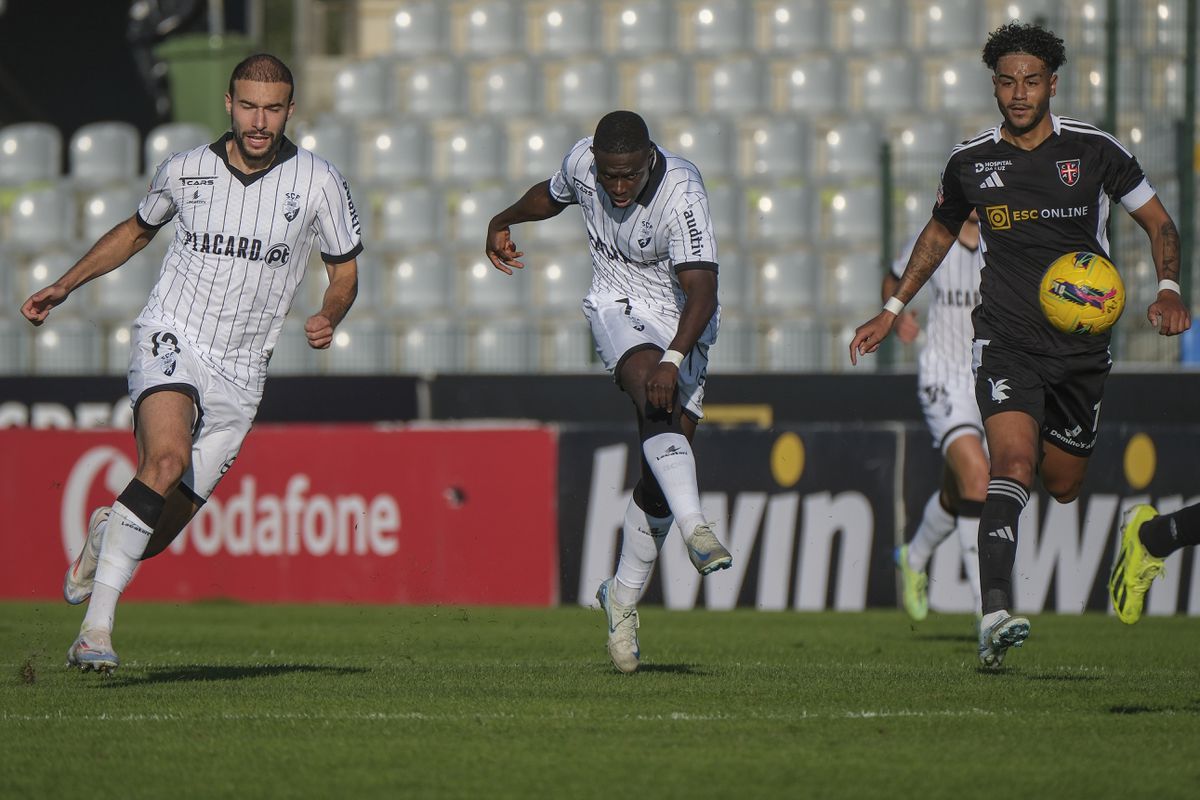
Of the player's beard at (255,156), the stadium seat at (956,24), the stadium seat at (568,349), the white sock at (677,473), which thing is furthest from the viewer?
the stadium seat at (956,24)

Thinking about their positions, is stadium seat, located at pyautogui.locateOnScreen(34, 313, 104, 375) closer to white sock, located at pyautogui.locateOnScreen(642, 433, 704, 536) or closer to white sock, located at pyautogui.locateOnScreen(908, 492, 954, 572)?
white sock, located at pyautogui.locateOnScreen(908, 492, 954, 572)

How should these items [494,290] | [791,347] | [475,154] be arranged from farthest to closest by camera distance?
[475,154], [494,290], [791,347]

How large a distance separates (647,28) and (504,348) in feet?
17.9

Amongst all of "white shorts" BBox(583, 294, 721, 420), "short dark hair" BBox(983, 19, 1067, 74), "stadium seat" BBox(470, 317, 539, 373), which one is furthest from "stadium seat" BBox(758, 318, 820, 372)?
"short dark hair" BBox(983, 19, 1067, 74)

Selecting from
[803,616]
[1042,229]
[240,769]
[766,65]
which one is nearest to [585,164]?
[1042,229]

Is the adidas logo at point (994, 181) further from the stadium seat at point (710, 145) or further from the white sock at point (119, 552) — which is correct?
the stadium seat at point (710, 145)

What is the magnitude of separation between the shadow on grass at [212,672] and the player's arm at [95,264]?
1.50 m

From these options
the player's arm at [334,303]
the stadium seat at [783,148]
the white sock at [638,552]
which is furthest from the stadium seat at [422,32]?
the white sock at [638,552]

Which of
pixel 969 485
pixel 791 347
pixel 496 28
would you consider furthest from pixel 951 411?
pixel 496 28

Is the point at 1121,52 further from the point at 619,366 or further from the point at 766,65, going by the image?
the point at 619,366

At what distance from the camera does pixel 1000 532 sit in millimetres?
7250

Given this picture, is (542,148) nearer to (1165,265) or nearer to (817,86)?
(817,86)

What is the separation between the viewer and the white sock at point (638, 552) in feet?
25.5

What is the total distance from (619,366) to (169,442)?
1834mm
